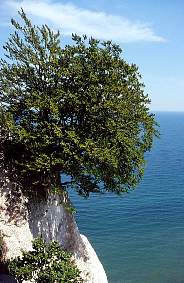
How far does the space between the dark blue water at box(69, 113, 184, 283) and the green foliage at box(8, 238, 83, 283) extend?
80.7ft

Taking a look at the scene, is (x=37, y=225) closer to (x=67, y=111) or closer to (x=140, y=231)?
(x=67, y=111)

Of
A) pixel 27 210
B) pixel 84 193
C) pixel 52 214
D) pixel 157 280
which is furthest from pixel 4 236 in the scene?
pixel 157 280

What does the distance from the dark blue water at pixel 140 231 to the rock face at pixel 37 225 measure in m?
12.2

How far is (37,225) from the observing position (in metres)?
36.5

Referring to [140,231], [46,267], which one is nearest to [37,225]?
[46,267]

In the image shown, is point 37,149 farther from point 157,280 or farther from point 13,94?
point 157,280

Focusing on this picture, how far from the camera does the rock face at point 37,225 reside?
112 feet

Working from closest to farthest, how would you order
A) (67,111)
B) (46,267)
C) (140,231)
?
(46,267), (67,111), (140,231)

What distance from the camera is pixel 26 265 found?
1131 inches

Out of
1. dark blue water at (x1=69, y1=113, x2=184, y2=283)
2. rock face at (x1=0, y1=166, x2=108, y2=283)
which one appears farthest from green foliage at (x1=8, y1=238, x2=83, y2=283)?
dark blue water at (x1=69, y1=113, x2=184, y2=283)

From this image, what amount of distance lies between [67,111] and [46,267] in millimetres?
12762

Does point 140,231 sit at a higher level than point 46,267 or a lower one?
lower

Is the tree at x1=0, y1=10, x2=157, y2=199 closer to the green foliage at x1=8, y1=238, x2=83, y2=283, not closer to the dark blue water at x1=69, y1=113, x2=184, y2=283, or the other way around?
the green foliage at x1=8, y1=238, x2=83, y2=283

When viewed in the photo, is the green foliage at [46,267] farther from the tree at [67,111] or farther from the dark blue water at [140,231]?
the dark blue water at [140,231]
